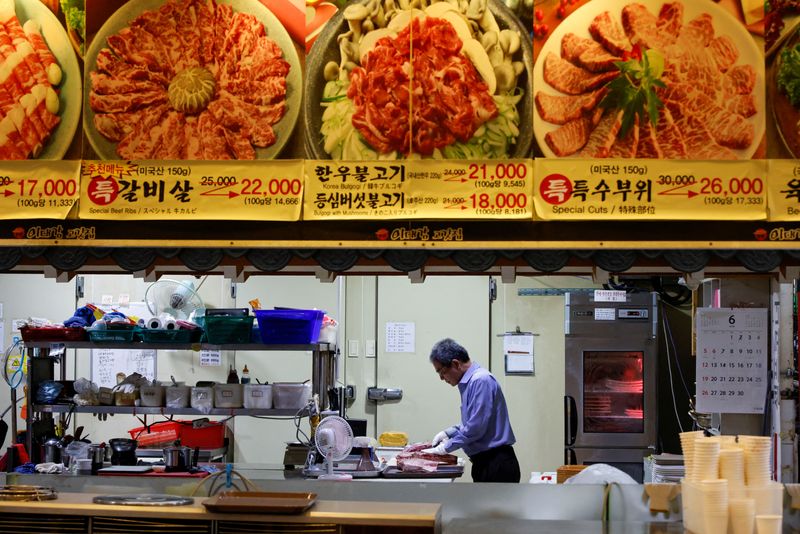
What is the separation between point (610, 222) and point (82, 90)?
2.50m

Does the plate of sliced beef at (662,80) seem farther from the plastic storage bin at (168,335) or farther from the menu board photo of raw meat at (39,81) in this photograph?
the plastic storage bin at (168,335)

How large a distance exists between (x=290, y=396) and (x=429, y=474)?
3.28ft

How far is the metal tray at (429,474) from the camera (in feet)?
19.6

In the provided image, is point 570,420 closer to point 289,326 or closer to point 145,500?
point 289,326

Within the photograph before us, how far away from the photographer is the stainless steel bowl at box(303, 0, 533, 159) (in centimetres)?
430

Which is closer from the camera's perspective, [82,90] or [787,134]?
[787,134]

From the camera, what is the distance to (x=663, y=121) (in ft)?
13.9

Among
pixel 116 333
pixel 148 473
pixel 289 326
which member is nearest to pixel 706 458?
pixel 289 326

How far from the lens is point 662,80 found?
4.25 meters

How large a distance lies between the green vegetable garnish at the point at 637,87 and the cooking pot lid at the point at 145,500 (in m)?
2.44

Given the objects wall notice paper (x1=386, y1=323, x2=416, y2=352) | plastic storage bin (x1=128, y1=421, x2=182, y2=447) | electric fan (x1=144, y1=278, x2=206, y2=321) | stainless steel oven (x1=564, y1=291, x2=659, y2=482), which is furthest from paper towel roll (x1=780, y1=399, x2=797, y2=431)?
electric fan (x1=144, y1=278, x2=206, y2=321)

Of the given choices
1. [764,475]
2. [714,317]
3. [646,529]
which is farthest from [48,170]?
[714,317]

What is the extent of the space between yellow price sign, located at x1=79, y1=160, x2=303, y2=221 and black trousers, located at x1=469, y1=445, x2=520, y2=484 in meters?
2.84

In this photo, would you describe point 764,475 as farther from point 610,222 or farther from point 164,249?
point 164,249
